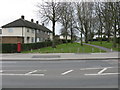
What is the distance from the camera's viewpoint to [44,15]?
32438 millimetres

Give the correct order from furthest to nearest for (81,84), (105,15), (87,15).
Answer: (87,15), (105,15), (81,84)

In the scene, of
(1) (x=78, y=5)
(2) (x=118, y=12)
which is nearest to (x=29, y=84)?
(2) (x=118, y=12)

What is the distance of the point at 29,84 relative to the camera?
630 centimetres

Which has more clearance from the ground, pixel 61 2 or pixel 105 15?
pixel 61 2

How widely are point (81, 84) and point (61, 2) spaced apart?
29131 millimetres

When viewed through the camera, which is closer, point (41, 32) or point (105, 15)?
point (105, 15)

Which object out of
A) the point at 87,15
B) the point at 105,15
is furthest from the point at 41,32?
the point at 105,15

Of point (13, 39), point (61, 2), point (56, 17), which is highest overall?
point (61, 2)

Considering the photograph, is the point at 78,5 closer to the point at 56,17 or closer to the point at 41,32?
the point at 56,17

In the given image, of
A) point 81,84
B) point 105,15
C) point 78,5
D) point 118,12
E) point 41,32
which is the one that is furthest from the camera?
point 41,32

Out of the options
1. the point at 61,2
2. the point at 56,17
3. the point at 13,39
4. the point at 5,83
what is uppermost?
the point at 61,2

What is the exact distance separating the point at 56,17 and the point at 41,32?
22.4 meters

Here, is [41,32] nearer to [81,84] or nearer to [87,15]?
[87,15]

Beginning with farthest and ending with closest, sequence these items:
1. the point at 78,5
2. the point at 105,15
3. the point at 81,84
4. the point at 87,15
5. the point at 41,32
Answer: the point at 41,32 < the point at 87,15 < the point at 78,5 < the point at 105,15 < the point at 81,84
